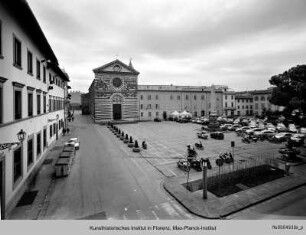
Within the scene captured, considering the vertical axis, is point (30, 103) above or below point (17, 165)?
above

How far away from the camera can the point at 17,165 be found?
9.88 metres

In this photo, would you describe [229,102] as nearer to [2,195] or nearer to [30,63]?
[30,63]

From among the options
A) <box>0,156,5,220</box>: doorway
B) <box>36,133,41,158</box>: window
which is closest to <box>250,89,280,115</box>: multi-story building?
<box>36,133,41,158</box>: window

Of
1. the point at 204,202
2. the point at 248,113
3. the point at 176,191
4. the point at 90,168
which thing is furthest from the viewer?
the point at 248,113

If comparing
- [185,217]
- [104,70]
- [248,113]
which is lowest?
[185,217]

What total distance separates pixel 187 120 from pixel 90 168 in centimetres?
3826

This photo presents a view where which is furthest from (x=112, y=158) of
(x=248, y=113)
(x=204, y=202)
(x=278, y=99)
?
(x=248, y=113)

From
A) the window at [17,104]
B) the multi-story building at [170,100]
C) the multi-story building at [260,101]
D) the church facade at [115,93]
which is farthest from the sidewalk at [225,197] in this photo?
the multi-story building at [260,101]

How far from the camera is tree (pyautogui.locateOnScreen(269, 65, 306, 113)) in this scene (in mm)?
13841

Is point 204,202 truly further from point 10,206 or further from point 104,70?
point 104,70

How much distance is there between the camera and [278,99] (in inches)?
635

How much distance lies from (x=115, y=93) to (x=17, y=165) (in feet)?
123

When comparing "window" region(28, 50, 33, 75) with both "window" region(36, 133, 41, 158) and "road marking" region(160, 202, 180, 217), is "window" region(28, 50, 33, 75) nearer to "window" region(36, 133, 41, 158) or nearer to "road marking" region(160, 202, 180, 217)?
"window" region(36, 133, 41, 158)

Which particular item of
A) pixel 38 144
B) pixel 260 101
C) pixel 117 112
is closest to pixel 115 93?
pixel 117 112
